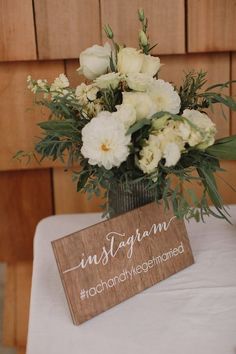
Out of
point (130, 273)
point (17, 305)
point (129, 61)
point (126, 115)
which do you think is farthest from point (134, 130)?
point (17, 305)

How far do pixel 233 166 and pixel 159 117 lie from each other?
2.47 feet

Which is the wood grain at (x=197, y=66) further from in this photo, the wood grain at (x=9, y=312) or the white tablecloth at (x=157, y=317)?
the wood grain at (x=9, y=312)

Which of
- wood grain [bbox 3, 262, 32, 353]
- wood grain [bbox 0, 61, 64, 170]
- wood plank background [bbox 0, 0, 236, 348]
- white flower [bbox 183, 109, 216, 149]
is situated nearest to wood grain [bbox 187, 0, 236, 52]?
wood plank background [bbox 0, 0, 236, 348]

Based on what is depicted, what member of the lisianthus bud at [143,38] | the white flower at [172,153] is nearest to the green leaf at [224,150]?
the white flower at [172,153]

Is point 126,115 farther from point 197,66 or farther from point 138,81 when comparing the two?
point 197,66

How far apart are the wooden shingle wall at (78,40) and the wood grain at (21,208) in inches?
1.9

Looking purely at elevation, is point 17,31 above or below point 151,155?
above

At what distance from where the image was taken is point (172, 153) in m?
0.84

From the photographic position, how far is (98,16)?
4.58 ft

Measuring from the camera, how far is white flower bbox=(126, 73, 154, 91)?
0.89 m

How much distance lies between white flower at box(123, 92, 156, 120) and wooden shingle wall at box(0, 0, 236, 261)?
1.87 feet

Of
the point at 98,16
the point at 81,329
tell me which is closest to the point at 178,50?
the point at 98,16

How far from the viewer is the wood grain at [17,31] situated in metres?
1.37

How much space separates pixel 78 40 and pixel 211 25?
1.17 ft
